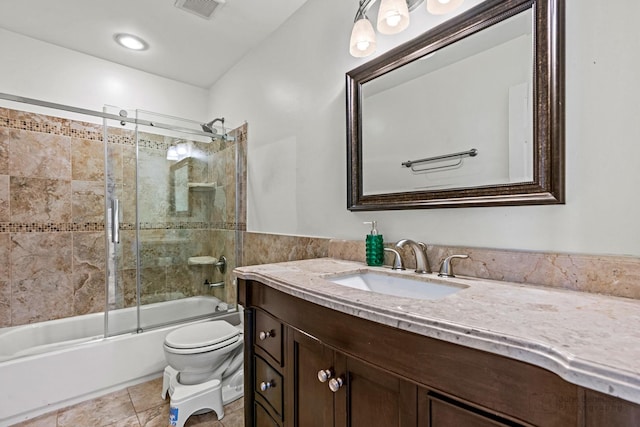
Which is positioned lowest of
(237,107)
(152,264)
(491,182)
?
(152,264)

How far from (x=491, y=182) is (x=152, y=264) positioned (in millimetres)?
2375

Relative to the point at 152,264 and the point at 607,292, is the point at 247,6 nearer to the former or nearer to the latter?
the point at 152,264

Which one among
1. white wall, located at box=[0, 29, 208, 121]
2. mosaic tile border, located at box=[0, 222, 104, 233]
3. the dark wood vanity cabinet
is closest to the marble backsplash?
the dark wood vanity cabinet

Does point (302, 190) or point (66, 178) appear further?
point (66, 178)

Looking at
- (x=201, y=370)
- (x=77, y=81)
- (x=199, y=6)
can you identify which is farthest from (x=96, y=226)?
(x=199, y=6)

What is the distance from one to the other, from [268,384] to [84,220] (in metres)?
2.14

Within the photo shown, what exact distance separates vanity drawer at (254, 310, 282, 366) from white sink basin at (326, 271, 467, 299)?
0.26 metres

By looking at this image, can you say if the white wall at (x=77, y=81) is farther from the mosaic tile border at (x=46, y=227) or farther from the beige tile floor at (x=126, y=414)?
the beige tile floor at (x=126, y=414)

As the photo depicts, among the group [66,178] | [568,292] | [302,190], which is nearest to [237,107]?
[302,190]

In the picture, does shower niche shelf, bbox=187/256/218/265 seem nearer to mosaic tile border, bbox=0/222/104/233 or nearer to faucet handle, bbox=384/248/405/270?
mosaic tile border, bbox=0/222/104/233

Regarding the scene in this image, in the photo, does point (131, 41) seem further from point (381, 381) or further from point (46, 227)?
point (381, 381)

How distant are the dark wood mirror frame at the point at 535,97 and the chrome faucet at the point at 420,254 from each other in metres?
0.15

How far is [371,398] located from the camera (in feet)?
2.40

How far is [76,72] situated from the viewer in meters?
2.34
